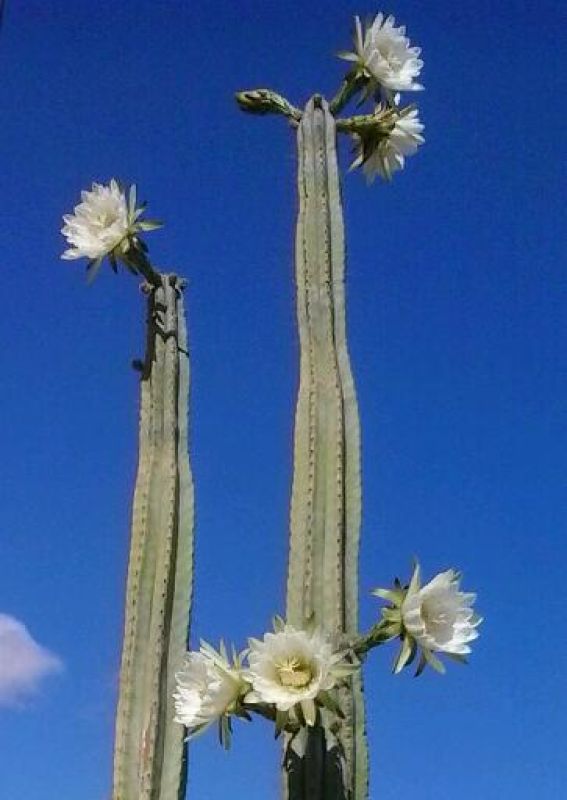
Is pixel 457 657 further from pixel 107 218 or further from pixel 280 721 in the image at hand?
pixel 107 218

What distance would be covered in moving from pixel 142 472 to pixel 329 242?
0.95 meters

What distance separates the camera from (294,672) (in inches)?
133

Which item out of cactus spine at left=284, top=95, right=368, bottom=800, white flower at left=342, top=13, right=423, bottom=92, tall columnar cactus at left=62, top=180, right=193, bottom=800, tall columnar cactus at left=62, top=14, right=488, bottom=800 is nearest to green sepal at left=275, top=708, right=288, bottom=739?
tall columnar cactus at left=62, top=14, right=488, bottom=800

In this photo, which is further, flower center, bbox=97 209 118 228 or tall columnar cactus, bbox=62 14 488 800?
flower center, bbox=97 209 118 228

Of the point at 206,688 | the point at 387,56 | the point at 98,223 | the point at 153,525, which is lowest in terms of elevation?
the point at 206,688

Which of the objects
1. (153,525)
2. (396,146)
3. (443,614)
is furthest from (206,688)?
(396,146)

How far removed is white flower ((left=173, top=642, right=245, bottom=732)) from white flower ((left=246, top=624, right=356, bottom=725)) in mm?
53

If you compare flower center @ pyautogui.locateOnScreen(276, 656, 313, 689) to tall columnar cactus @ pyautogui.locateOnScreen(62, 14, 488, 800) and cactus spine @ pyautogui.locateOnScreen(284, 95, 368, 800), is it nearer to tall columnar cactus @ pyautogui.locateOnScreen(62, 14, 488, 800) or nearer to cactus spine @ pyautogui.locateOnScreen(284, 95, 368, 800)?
tall columnar cactus @ pyautogui.locateOnScreen(62, 14, 488, 800)

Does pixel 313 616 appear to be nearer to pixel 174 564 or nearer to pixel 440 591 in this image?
pixel 440 591

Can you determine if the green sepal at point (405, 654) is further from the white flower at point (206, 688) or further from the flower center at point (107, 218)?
the flower center at point (107, 218)

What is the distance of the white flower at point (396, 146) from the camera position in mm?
4723

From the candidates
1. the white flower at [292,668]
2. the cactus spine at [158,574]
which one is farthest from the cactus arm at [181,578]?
the white flower at [292,668]

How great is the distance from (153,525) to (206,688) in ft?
2.95

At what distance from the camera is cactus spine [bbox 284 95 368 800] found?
356 centimetres
